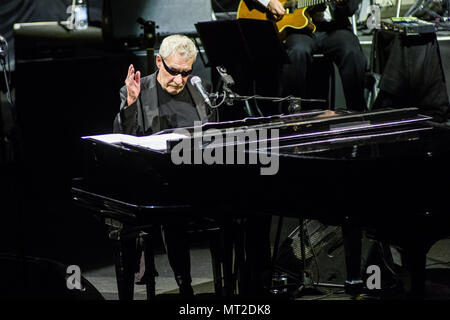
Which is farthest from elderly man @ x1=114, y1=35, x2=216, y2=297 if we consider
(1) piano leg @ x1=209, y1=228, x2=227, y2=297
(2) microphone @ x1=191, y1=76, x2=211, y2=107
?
(2) microphone @ x1=191, y1=76, x2=211, y2=107

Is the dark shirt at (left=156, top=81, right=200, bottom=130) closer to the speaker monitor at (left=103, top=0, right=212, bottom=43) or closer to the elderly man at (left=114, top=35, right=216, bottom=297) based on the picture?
the elderly man at (left=114, top=35, right=216, bottom=297)

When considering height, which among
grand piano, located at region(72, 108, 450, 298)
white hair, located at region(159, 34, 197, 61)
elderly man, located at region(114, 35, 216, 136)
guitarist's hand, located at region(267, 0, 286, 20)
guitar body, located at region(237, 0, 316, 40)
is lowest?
grand piano, located at region(72, 108, 450, 298)

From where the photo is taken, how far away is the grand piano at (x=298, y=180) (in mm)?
2832

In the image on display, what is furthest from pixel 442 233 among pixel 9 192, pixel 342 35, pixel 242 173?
pixel 9 192

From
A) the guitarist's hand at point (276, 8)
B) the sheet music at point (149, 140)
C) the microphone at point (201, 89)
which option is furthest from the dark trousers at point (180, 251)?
the guitarist's hand at point (276, 8)

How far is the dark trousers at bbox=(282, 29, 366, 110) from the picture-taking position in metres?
5.62

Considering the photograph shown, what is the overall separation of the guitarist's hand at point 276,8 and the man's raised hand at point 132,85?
7.81 feet

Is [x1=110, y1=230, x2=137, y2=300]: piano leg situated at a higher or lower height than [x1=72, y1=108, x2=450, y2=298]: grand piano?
lower

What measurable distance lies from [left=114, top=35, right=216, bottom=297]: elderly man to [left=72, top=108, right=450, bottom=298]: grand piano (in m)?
0.41

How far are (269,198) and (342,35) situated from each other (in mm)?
3118

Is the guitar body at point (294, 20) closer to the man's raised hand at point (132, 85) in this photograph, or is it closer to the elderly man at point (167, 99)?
the elderly man at point (167, 99)

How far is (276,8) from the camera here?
5.70 m

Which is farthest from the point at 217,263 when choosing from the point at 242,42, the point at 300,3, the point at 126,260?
the point at 300,3
